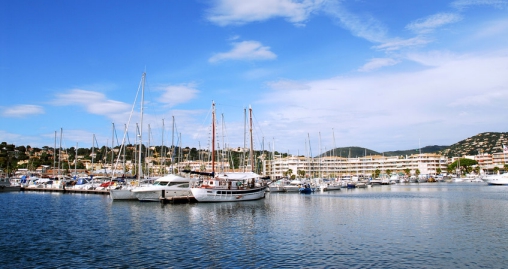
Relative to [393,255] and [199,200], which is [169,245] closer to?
[393,255]

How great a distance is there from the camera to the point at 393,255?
23266 millimetres

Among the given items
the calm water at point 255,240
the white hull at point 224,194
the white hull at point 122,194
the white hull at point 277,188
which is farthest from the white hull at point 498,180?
the white hull at point 122,194

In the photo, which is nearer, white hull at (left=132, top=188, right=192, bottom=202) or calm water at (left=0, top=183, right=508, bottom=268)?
calm water at (left=0, top=183, right=508, bottom=268)

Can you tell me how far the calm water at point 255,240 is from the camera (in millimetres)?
21844

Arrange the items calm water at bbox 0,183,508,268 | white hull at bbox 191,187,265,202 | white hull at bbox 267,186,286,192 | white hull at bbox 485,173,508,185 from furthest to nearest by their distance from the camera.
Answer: white hull at bbox 485,173,508,185 → white hull at bbox 267,186,286,192 → white hull at bbox 191,187,265,202 → calm water at bbox 0,183,508,268

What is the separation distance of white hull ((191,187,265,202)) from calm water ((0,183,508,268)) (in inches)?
589

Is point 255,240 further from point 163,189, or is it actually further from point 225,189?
point 163,189

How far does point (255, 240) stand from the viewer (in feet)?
93.3

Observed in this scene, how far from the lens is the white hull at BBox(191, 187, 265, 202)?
194 feet

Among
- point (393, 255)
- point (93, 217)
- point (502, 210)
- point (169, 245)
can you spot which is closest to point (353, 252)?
point (393, 255)

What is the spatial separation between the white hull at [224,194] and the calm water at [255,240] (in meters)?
15.0

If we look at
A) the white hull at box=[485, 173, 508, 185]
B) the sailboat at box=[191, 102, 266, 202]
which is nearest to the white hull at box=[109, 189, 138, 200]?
the sailboat at box=[191, 102, 266, 202]

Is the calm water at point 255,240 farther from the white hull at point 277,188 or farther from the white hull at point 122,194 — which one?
the white hull at point 277,188

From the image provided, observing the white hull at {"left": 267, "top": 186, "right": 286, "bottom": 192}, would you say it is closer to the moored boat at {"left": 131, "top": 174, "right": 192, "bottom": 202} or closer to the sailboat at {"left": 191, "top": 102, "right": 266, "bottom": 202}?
the sailboat at {"left": 191, "top": 102, "right": 266, "bottom": 202}
